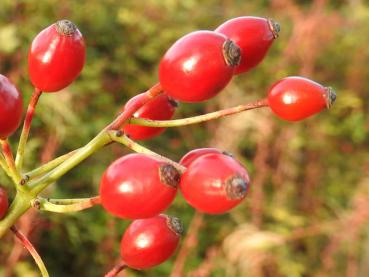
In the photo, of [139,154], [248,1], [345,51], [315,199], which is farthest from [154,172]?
[248,1]

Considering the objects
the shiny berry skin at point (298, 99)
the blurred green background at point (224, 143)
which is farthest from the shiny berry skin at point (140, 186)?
the blurred green background at point (224, 143)

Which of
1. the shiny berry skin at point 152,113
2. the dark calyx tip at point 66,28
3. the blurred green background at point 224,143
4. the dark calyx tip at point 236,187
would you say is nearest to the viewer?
the dark calyx tip at point 236,187

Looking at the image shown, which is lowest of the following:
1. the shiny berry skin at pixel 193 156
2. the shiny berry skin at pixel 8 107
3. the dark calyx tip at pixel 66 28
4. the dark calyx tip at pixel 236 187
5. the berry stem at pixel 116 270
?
the berry stem at pixel 116 270

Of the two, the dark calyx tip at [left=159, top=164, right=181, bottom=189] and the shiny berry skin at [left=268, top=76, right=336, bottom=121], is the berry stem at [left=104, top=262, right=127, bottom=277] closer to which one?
the dark calyx tip at [left=159, top=164, right=181, bottom=189]

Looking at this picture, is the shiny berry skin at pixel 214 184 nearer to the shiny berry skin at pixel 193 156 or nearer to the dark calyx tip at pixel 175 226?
the shiny berry skin at pixel 193 156

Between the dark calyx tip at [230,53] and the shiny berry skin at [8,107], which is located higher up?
the dark calyx tip at [230,53]
